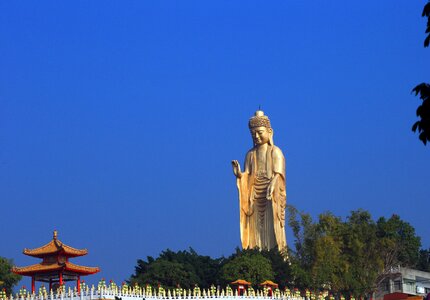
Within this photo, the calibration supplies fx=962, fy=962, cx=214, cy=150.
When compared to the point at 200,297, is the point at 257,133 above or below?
above

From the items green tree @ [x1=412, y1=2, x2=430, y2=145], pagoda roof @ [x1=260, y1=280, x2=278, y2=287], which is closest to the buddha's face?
pagoda roof @ [x1=260, y1=280, x2=278, y2=287]

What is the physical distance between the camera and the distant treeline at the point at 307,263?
39.8 metres

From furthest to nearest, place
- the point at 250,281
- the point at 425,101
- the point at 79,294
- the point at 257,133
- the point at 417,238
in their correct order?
the point at 417,238 < the point at 257,133 < the point at 250,281 < the point at 79,294 < the point at 425,101

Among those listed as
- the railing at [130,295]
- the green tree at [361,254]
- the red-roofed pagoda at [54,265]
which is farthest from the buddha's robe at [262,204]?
the red-roofed pagoda at [54,265]

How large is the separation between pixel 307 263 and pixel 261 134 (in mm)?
7497

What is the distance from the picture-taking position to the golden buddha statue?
48781 millimetres

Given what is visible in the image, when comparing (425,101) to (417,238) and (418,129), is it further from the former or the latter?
(417,238)

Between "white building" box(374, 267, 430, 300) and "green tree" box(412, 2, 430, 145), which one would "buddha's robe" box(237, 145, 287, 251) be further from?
"green tree" box(412, 2, 430, 145)

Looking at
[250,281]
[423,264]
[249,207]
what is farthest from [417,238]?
[250,281]

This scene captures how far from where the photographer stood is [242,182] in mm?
50562

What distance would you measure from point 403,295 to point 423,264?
84.4 ft

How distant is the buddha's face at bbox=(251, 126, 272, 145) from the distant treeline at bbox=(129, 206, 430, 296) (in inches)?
163

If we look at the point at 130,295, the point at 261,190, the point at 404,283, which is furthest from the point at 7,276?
the point at 404,283

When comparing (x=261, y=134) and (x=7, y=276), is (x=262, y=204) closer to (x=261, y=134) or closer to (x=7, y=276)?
(x=261, y=134)
